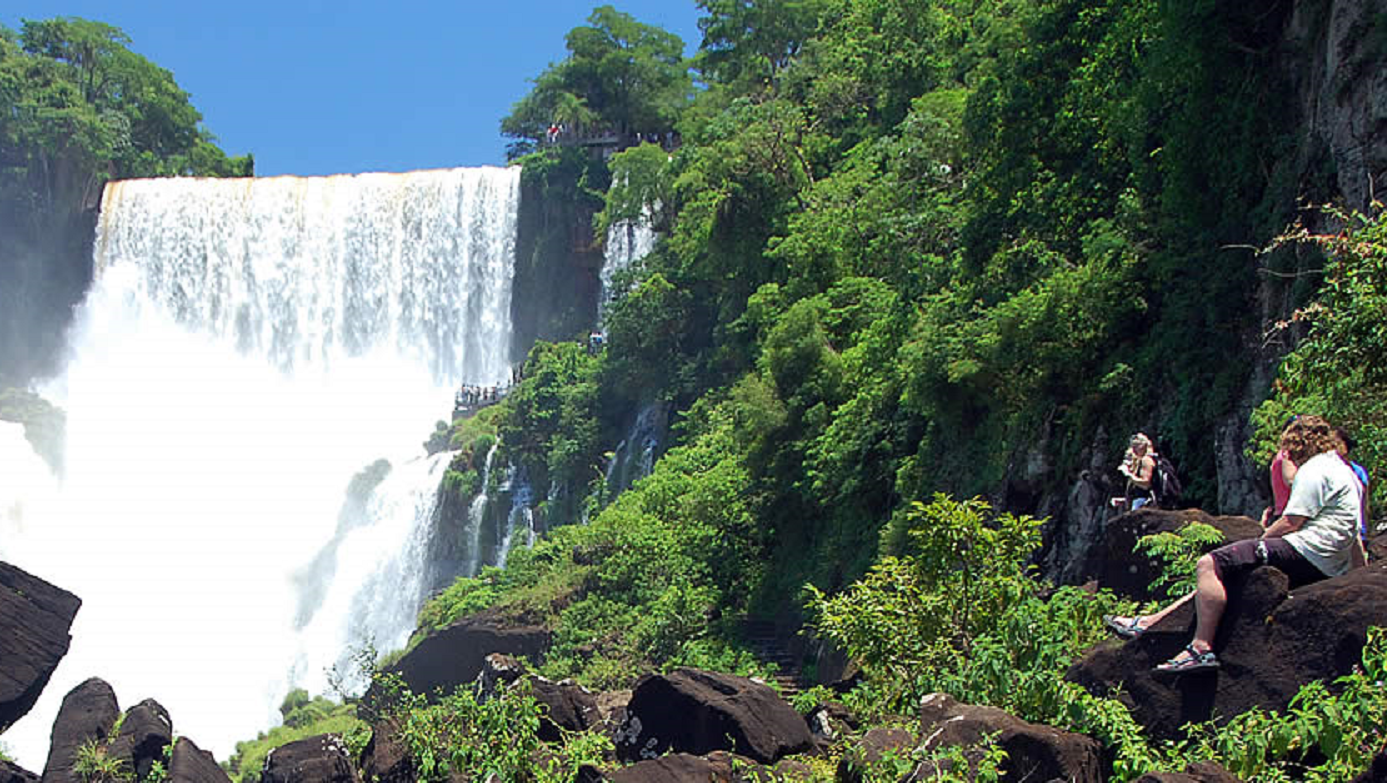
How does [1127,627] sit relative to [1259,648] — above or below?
above

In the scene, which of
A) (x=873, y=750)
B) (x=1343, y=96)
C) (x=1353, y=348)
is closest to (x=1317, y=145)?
(x=1343, y=96)

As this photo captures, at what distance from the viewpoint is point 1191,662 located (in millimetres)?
6066

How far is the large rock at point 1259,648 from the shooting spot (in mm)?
5711

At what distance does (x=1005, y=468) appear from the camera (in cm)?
1510

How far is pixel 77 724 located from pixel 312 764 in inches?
138

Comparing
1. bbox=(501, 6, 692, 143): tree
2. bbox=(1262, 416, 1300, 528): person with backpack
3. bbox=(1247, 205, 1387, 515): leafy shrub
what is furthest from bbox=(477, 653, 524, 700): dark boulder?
bbox=(501, 6, 692, 143): tree

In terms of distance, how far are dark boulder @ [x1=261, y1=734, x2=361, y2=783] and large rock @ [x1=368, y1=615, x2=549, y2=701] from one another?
11841 mm

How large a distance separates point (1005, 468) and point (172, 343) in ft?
133

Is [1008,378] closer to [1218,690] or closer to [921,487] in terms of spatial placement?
[921,487]

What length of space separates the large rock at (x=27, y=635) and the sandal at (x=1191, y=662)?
10.6 m

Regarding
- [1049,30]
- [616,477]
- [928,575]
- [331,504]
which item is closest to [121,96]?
[331,504]

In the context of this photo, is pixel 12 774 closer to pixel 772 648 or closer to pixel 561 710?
pixel 561 710

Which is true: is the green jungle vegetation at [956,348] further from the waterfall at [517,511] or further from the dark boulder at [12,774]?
the dark boulder at [12,774]

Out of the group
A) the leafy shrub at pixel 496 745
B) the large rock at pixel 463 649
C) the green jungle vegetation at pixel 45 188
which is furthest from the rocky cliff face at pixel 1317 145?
the green jungle vegetation at pixel 45 188
